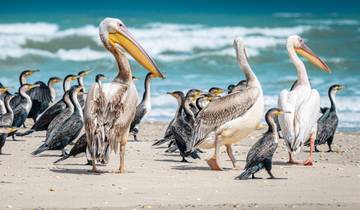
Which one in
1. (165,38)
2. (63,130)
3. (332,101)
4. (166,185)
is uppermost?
(165,38)

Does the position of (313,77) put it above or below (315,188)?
above

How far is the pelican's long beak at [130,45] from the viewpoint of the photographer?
13094 mm

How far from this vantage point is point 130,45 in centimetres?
1321

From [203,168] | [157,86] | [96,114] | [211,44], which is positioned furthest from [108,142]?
[211,44]

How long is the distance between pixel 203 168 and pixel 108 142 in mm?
1477

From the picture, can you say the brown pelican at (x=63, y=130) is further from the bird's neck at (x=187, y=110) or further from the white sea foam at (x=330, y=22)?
the white sea foam at (x=330, y=22)

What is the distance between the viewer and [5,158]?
13820mm

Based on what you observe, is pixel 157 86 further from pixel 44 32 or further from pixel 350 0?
pixel 350 0

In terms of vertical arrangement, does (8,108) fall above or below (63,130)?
above

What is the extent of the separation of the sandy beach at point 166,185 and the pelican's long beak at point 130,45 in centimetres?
120

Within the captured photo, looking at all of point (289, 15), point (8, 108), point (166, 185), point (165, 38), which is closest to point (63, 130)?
point (8, 108)

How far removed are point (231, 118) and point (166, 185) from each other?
195 centimetres

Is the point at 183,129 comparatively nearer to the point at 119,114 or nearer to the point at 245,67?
the point at 245,67

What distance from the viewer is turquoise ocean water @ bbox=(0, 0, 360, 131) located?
93.9 ft
